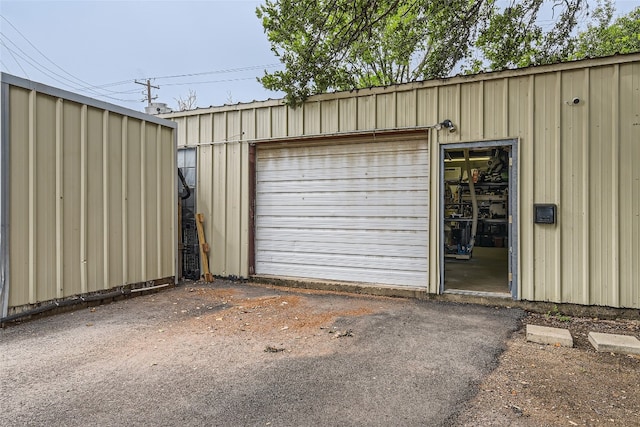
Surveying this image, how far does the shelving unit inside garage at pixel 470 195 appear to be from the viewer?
8.23 meters

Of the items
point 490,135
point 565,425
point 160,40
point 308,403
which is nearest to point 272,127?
point 490,135

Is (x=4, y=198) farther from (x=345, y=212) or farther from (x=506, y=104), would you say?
(x=506, y=104)

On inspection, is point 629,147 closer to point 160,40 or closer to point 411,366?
point 411,366

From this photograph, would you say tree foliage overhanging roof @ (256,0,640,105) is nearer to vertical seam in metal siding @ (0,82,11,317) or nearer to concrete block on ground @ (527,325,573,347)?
vertical seam in metal siding @ (0,82,11,317)

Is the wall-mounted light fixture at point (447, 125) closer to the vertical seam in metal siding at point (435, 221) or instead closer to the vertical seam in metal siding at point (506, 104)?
the vertical seam in metal siding at point (435, 221)

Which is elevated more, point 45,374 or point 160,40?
point 160,40

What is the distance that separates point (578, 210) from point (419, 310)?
223cm

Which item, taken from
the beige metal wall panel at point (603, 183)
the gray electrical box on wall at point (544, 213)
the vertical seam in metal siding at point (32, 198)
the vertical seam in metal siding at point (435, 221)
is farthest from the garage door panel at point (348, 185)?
the vertical seam in metal siding at point (32, 198)

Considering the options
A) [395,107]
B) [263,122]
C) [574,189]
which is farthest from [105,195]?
[574,189]

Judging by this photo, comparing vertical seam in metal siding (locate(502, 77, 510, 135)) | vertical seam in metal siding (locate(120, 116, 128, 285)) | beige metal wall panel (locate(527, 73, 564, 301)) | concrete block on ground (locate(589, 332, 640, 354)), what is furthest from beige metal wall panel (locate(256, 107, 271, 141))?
concrete block on ground (locate(589, 332, 640, 354))

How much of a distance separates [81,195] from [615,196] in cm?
634

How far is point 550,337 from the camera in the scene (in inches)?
133

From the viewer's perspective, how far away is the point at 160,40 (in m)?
23.6

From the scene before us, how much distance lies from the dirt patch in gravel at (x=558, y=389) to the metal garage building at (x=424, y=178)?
143 centimetres
